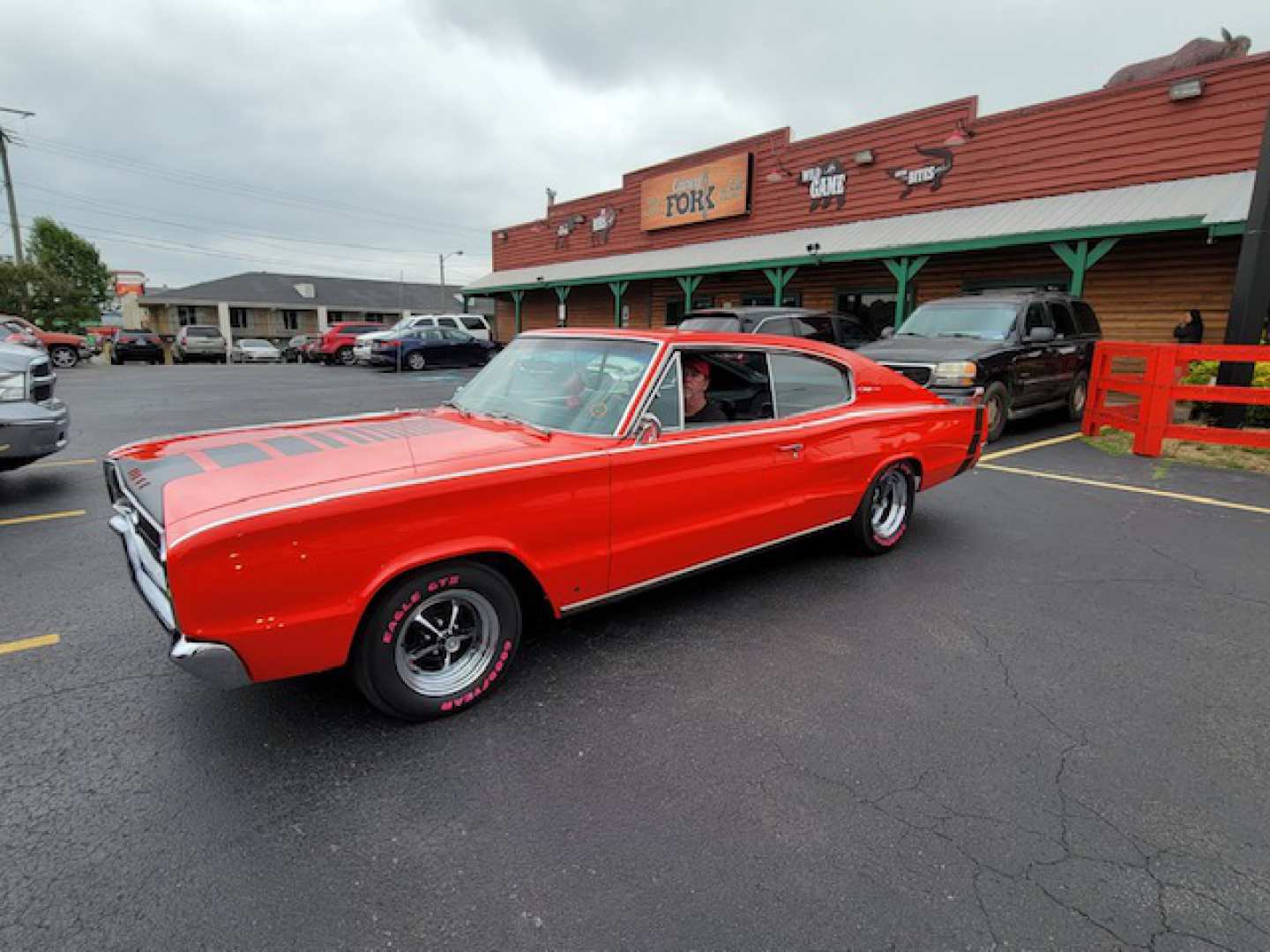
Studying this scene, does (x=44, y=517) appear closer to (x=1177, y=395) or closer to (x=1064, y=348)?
(x=1177, y=395)

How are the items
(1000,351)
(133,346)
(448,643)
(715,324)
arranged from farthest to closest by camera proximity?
(133,346) → (715,324) → (1000,351) → (448,643)

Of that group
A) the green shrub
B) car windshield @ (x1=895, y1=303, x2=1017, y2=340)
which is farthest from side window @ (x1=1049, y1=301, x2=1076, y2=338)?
the green shrub

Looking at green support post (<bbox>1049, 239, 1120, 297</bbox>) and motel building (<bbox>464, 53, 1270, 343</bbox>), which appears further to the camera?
motel building (<bbox>464, 53, 1270, 343</bbox>)

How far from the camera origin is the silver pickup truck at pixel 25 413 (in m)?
5.54

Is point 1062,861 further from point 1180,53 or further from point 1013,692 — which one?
point 1180,53

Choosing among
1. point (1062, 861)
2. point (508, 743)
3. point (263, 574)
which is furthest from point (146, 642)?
point (1062, 861)

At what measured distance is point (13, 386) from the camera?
5605mm

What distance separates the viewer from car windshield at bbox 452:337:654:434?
3320mm

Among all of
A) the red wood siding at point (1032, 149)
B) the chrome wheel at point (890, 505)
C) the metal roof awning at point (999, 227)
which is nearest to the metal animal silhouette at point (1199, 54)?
the red wood siding at point (1032, 149)

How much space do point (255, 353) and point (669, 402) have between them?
33559 mm

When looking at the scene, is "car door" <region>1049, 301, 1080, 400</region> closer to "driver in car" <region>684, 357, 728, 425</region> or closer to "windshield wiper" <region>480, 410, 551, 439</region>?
"driver in car" <region>684, 357, 728, 425</region>

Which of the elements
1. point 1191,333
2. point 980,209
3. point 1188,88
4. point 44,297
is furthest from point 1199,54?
point 44,297

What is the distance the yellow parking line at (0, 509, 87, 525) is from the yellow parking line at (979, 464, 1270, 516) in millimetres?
8467

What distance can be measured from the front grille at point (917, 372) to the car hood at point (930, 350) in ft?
0.28
